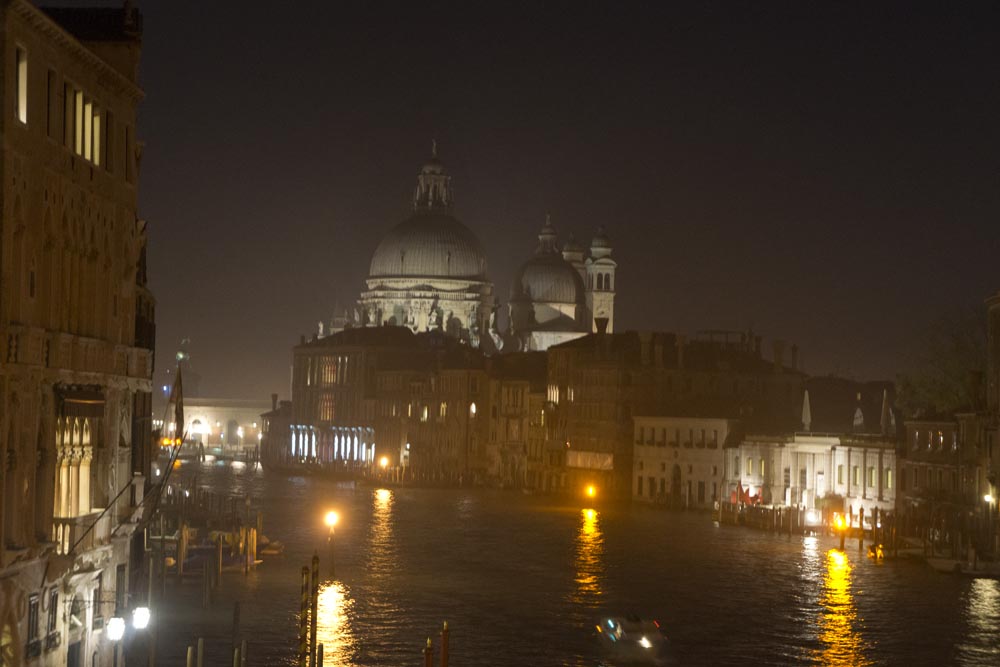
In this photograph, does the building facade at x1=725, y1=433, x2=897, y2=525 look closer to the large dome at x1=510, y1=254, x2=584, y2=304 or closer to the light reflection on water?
the light reflection on water

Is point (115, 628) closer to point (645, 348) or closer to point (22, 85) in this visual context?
point (22, 85)

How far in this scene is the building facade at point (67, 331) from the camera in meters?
20.8

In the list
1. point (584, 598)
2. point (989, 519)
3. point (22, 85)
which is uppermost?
point (22, 85)

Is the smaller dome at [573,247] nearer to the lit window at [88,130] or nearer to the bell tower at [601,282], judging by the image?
the bell tower at [601,282]

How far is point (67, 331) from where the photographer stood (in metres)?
23.4

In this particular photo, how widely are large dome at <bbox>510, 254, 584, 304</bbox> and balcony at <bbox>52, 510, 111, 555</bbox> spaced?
121 metres

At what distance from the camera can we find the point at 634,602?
4656cm

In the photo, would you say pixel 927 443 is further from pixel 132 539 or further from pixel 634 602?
pixel 132 539

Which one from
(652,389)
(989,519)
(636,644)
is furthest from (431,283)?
(636,644)

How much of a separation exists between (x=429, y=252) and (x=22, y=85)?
127327 mm

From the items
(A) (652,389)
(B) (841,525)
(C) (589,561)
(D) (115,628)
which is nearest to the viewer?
(D) (115,628)

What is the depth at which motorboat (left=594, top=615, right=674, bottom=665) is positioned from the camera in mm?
36281

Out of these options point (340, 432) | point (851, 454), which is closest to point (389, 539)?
point (851, 454)

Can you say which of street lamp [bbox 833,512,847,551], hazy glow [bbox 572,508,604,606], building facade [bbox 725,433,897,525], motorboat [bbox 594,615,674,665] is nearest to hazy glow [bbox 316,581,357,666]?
motorboat [bbox 594,615,674,665]
